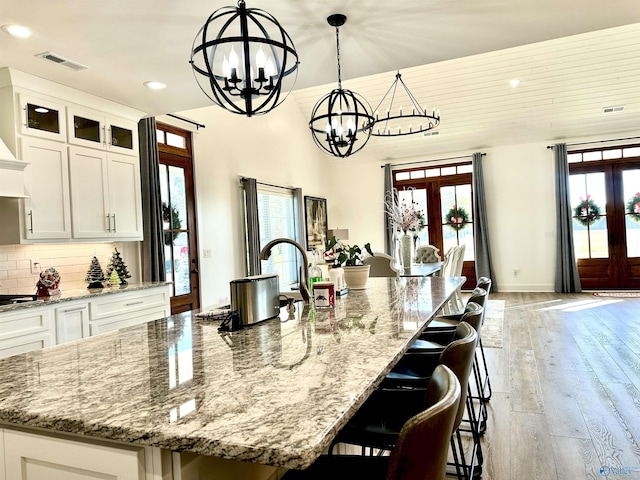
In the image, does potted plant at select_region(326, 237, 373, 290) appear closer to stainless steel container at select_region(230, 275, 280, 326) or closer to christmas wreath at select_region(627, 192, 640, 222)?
stainless steel container at select_region(230, 275, 280, 326)

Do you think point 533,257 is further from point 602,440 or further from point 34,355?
point 34,355

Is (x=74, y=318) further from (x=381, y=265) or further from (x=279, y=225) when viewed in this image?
(x=279, y=225)

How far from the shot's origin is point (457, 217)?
30.4ft

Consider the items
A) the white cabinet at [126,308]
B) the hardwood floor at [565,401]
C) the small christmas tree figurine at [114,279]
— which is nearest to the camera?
the hardwood floor at [565,401]

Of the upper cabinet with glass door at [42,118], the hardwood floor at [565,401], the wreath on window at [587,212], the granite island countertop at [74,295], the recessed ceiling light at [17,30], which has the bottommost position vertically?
the hardwood floor at [565,401]

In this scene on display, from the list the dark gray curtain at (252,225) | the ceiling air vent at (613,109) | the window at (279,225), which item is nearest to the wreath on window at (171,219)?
the dark gray curtain at (252,225)

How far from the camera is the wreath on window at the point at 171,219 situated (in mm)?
5305

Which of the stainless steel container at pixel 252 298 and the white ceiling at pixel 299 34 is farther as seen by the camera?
the white ceiling at pixel 299 34

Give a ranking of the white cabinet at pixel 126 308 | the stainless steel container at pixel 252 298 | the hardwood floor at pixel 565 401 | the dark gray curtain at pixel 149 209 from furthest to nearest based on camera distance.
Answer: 1. the dark gray curtain at pixel 149 209
2. the white cabinet at pixel 126 308
3. the hardwood floor at pixel 565 401
4. the stainless steel container at pixel 252 298

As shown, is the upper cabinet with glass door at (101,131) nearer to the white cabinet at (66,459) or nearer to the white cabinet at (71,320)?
the white cabinet at (71,320)

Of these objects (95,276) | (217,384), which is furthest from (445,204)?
(217,384)

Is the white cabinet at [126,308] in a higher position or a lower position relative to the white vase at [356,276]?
lower

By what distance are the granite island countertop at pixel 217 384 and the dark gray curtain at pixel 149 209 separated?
3.10m

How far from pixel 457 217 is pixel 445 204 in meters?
0.38
